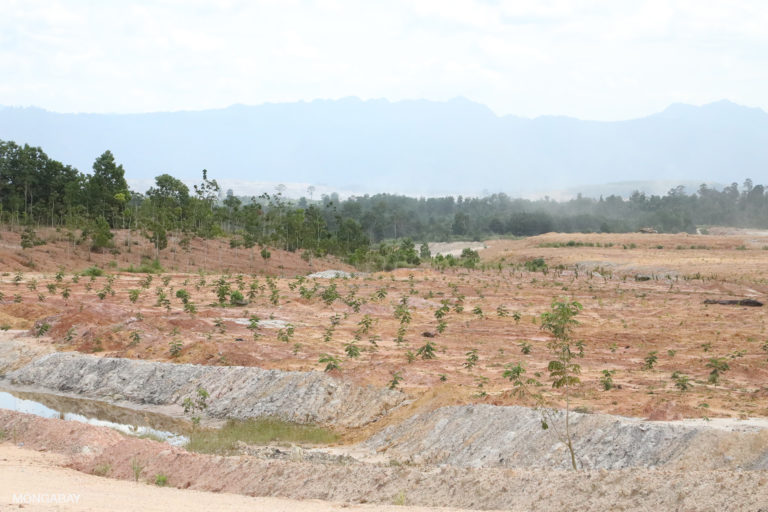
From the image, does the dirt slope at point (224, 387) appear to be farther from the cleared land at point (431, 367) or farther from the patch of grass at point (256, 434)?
the patch of grass at point (256, 434)

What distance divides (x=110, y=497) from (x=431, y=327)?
21.4 m

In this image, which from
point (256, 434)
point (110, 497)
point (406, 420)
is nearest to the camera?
point (110, 497)

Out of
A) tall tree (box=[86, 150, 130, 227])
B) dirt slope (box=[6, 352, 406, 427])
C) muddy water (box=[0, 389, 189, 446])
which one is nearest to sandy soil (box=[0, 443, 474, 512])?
muddy water (box=[0, 389, 189, 446])

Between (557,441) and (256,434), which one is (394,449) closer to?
(557,441)

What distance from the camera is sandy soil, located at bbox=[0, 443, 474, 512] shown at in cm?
951

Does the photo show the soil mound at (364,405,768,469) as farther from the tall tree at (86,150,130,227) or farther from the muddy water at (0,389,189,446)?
the tall tree at (86,150,130,227)

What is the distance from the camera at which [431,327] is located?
Answer: 3083cm

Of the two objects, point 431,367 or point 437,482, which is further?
point 431,367

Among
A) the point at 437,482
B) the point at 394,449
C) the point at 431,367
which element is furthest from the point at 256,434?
the point at 437,482

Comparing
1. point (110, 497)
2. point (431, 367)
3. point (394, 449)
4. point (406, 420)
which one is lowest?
point (394, 449)

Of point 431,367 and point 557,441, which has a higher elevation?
point 557,441

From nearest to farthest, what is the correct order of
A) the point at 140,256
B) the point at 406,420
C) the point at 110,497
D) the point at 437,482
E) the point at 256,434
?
the point at 110,497 < the point at 437,482 < the point at 406,420 < the point at 256,434 < the point at 140,256

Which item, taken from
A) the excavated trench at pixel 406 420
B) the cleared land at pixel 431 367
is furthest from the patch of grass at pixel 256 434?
the cleared land at pixel 431 367

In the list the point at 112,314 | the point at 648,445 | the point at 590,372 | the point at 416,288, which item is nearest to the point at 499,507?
the point at 648,445
